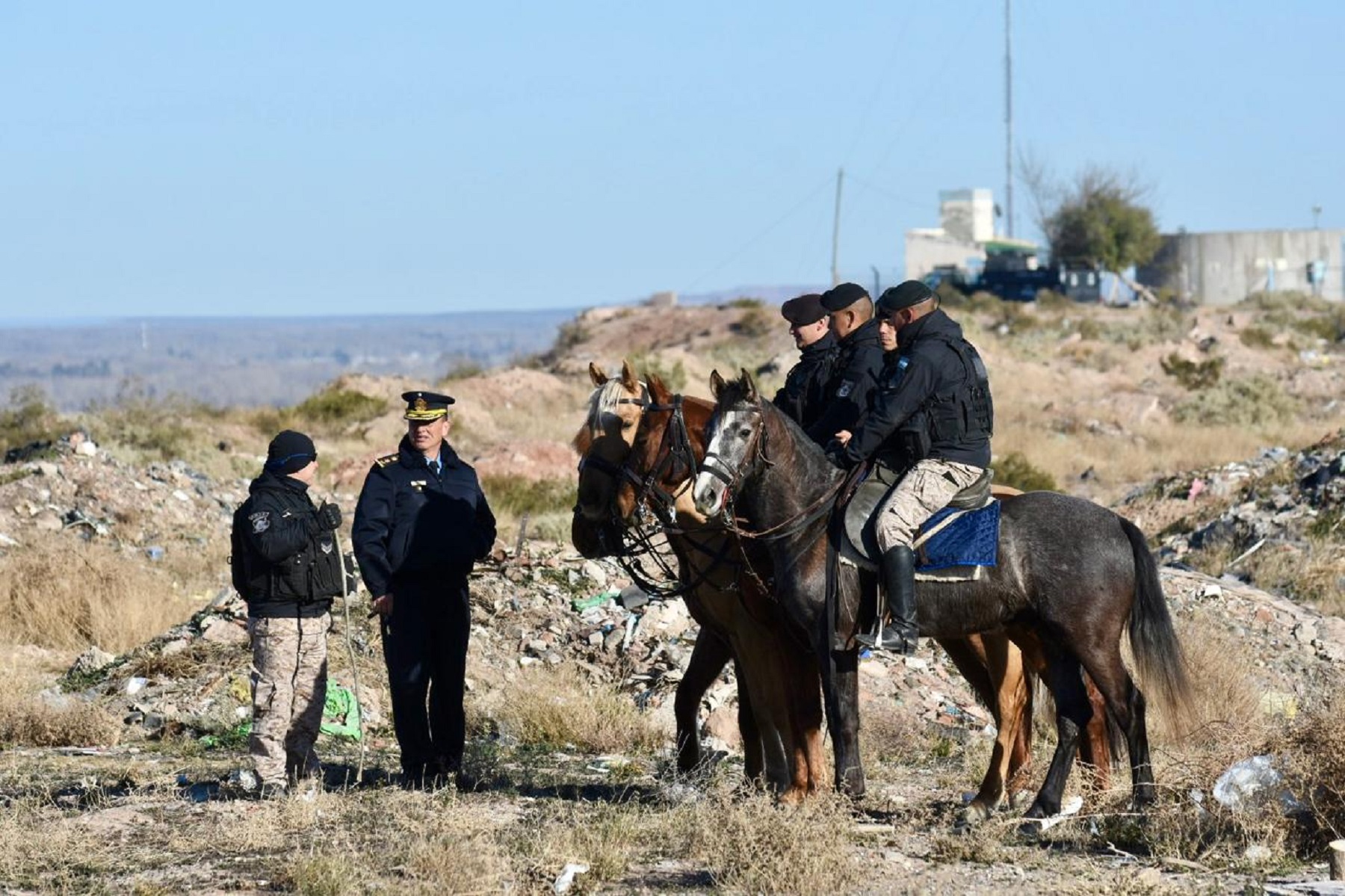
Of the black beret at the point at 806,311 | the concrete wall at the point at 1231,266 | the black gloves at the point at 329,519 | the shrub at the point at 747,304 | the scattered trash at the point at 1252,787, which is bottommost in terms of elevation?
the scattered trash at the point at 1252,787

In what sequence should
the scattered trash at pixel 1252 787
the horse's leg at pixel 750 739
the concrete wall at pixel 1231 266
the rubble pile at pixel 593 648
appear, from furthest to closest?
the concrete wall at pixel 1231 266
the rubble pile at pixel 593 648
the horse's leg at pixel 750 739
the scattered trash at pixel 1252 787

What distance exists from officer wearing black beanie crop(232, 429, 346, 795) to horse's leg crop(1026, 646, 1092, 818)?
3654 millimetres

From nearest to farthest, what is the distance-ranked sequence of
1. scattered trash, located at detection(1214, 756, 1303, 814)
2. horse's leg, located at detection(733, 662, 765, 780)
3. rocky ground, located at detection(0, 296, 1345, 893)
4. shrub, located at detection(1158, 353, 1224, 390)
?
rocky ground, located at detection(0, 296, 1345, 893), scattered trash, located at detection(1214, 756, 1303, 814), horse's leg, located at detection(733, 662, 765, 780), shrub, located at detection(1158, 353, 1224, 390)

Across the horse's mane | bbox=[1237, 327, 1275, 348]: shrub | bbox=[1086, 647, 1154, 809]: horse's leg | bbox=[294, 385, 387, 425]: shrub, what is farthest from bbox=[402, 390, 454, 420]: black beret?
bbox=[1237, 327, 1275, 348]: shrub

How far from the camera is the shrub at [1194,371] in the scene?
40250 mm

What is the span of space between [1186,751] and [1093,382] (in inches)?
1346

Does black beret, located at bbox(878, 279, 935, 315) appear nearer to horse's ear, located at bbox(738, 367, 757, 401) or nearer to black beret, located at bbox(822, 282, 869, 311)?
black beret, located at bbox(822, 282, 869, 311)

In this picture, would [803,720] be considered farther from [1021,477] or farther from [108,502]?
[1021,477]

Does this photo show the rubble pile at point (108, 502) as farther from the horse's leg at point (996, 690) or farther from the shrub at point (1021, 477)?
the horse's leg at point (996, 690)

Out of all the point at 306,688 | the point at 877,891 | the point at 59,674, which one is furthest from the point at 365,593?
the point at 877,891

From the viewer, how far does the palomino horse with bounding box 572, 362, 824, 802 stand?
9.33m

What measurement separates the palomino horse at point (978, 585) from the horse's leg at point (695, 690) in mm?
971

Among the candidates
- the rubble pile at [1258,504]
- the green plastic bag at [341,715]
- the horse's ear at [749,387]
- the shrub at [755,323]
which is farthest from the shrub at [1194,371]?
the horse's ear at [749,387]

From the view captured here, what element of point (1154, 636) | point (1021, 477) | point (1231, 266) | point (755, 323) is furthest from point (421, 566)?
point (1231, 266)
